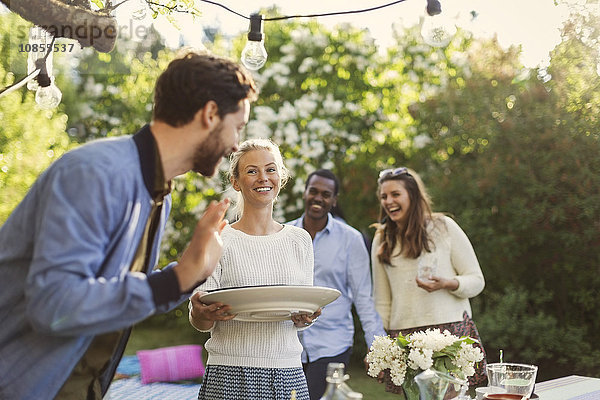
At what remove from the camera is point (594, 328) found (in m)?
6.55

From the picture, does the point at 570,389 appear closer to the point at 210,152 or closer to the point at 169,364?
the point at 210,152

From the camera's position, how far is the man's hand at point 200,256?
59.4 inches

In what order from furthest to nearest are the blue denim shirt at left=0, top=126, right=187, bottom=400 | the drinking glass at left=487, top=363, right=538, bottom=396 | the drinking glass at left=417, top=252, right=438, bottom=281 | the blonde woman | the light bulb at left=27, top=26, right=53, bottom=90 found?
1. the drinking glass at left=417, top=252, right=438, bottom=281
2. the light bulb at left=27, top=26, right=53, bottom=90
3. the blonde woman
4. the drinking glass at left=487, top=363, right=538, bottom=396
5. the blue denim shirt at left=0, top=126, right=187, bottom=400

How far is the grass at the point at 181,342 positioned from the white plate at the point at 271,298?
447cm

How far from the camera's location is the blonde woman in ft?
7.83

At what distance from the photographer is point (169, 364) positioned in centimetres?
686

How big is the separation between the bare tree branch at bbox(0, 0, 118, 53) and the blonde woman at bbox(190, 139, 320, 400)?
26.8 inches

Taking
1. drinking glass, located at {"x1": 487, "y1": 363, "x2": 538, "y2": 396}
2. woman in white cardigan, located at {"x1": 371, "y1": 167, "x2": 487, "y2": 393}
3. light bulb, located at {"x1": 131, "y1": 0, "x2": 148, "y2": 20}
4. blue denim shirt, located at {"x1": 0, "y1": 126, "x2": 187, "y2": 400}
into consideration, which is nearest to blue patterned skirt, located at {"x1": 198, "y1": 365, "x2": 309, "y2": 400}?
drinking glass, located at {"x1": 487, "y1": 363, "x2": 538, "y2": 396}

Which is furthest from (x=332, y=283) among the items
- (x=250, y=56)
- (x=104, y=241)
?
(x=104, y=241)

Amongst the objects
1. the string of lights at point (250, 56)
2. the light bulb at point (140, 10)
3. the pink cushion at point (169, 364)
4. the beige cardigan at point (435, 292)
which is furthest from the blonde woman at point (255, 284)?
the pink cushion at point (169, 364)

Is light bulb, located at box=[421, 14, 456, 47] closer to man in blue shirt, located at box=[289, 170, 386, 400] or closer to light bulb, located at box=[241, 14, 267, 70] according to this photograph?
light bulb, located at box=[241, 14, 267, 70]

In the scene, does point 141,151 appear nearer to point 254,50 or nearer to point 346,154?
point 254,50

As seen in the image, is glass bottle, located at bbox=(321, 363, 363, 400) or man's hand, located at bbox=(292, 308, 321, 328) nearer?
glass bottle, located at bbox=(321, 363, 363, 400)

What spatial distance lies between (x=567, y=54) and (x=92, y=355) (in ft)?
18.8
